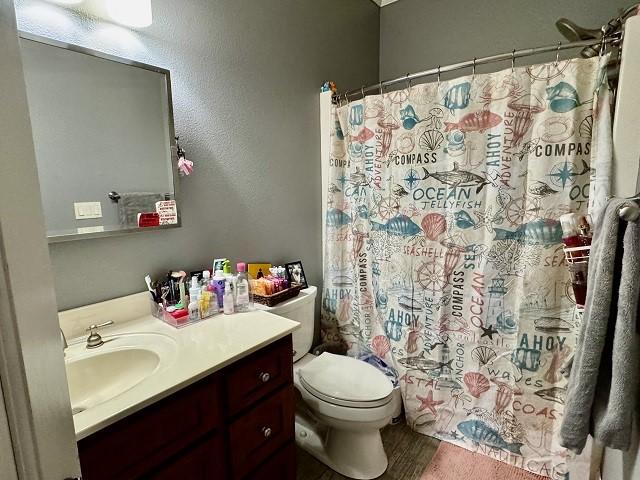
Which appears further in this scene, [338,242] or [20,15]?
[338,242]

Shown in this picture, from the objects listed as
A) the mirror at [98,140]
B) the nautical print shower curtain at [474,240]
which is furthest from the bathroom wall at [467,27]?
the mirror at [98,140]

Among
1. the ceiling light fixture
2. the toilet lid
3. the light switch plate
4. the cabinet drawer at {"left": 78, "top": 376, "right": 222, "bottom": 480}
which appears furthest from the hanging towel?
the ceiling light fixture

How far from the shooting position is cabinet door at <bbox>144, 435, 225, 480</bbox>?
92cm

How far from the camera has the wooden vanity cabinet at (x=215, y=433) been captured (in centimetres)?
82

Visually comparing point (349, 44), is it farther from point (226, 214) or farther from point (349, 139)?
point (226, 214)

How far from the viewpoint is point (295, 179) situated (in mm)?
1966

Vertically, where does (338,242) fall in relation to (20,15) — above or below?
below

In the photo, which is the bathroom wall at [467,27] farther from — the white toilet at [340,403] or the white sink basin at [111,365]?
the white sink basin at [111,365]

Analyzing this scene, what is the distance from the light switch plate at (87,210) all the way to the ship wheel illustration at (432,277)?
1.44m

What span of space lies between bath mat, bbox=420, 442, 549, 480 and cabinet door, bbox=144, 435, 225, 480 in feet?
3.39

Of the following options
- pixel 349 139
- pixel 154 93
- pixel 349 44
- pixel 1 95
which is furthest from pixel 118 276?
pixel 349 44

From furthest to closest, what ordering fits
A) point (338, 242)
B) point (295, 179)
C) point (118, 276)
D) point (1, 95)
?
1. point (338, 242)
2. point (295, 179)
3. point (118, 276)
4. point (1, 95)

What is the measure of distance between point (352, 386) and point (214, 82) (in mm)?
1513

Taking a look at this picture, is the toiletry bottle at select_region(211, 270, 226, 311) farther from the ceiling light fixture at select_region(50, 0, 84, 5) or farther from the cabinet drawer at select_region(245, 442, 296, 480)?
the ceiling light fixture at select_region(50, 0, 84, 5)
